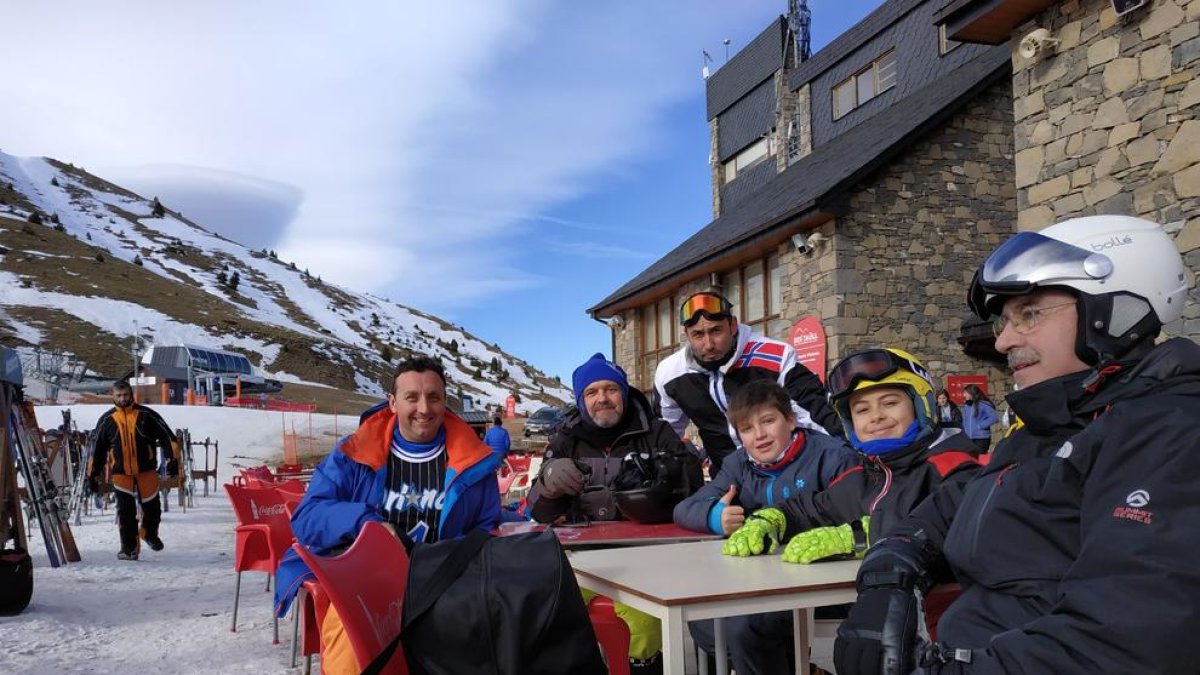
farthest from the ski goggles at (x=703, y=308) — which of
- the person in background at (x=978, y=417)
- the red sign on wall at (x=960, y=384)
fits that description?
the red sign on wall at (x=960, y=384)

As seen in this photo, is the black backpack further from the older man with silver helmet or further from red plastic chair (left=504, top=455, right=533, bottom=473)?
red plastic chair (left=504, top=455, right=533, bottom=473)

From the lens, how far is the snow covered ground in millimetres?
4801

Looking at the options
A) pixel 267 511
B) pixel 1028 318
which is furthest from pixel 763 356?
pixel 267 511

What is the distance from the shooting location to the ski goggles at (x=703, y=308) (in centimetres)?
449

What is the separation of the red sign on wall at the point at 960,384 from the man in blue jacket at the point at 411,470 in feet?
31.5

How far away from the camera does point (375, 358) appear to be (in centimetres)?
9119

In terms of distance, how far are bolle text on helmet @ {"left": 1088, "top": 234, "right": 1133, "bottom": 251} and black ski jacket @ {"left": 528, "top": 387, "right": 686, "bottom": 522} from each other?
272 centimetres

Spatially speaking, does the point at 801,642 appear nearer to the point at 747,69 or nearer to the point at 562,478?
the point at 562,478

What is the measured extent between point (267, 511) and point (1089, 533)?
5.17 metres

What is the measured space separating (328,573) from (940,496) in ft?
5.05

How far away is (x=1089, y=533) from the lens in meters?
1.51

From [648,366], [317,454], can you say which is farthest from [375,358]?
[648,366]

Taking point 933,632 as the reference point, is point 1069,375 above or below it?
above

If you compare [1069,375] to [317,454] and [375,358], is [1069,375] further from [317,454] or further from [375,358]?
[375,358]
